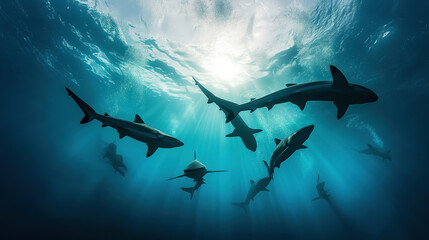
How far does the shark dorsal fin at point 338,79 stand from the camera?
3.02 meters

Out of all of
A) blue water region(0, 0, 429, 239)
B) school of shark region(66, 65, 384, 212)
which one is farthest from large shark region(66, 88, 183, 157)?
blue water region(0, 0, 429, 239)

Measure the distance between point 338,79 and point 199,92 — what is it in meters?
19.6

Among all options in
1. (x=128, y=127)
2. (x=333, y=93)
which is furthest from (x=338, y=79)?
(x=128, y=127)

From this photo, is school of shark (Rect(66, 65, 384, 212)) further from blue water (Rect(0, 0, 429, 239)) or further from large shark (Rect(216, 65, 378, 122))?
blue water (Rect(0, 0, 429, 239))

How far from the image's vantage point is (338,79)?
123 inches

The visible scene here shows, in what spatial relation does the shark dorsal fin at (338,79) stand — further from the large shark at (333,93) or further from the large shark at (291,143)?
the large shark at (291,143)

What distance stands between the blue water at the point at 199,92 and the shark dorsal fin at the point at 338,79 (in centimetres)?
971

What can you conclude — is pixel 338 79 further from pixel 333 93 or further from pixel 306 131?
pixel 306 131

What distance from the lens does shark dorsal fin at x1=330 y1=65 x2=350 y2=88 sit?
302 cm

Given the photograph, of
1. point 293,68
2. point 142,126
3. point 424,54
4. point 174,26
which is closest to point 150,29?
point 174,26

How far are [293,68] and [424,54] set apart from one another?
342 inches

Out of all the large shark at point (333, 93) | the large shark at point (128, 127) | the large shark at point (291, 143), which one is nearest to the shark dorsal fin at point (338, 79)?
the large shark at point (333, 93)

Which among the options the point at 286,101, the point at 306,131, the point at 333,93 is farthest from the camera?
the point at 286,101

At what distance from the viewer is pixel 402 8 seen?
9328 millimetres
